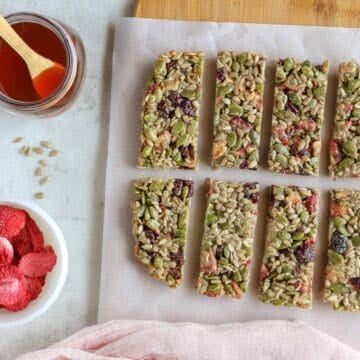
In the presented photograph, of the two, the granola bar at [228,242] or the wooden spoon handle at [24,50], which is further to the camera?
the granola bar at [228,242]

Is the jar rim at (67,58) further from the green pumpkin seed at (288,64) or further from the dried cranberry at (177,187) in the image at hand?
the green pumpkin seed at (288,64)

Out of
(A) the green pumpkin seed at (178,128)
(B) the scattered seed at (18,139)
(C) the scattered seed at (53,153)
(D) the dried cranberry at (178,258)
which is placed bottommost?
(D) the dried cranberry at (178,258)

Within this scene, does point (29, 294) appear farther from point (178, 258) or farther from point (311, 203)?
point (311, 203)

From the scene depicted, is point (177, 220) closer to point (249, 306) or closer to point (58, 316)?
point (249, 306)

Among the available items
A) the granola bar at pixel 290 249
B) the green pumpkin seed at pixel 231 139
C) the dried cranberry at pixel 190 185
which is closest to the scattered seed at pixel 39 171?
the dried cranberry at pixel 190 185

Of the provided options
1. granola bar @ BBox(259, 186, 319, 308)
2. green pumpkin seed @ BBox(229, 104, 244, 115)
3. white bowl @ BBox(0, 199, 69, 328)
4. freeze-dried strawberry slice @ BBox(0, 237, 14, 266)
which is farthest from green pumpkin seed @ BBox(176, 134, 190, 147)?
freeze-dried strawberry slice @ BBox(0, 237, 14, 266)

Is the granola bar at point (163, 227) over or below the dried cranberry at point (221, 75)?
below
